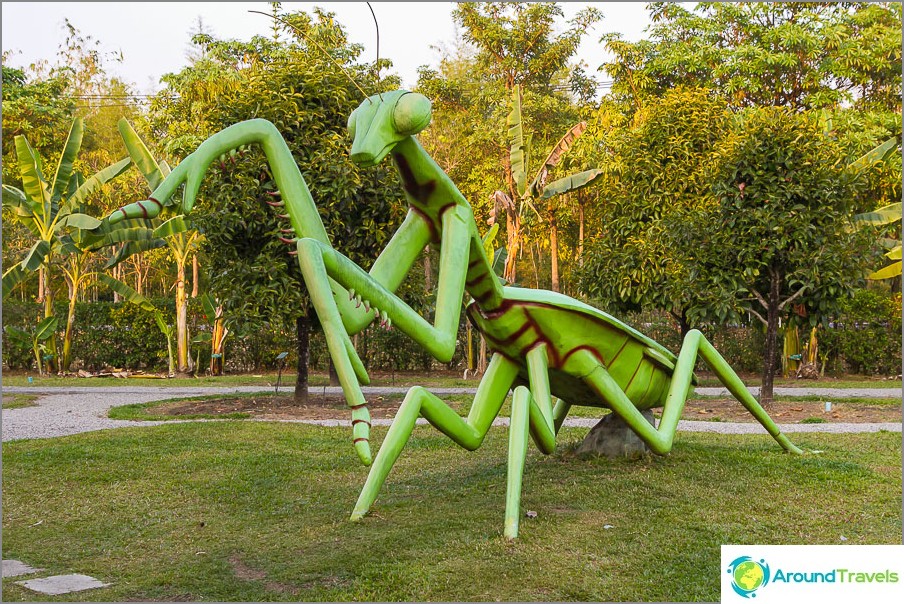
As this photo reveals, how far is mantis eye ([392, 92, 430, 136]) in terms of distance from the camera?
404cm

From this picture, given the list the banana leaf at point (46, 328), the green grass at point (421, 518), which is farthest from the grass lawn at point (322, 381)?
the green grass at point (421, 518)

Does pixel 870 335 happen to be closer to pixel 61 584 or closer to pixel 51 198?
pixel 51 198

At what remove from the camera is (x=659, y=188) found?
13.9 m

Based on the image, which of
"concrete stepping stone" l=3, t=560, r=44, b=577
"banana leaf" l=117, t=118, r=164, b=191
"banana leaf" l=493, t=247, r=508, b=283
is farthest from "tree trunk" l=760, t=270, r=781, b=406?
"concrete stepping stone" l=3, t=560, r=44, b=577

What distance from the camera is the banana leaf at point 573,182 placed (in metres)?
15.1

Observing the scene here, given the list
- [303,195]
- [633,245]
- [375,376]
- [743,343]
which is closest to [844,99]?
[743,343]

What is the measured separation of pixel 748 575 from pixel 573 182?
12.2m

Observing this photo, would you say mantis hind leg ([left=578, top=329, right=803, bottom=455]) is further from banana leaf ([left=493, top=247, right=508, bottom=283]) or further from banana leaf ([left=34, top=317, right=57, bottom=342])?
banana leaf ([left=34, top=317, right=57, bottom=342])

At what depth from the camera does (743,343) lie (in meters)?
19.4

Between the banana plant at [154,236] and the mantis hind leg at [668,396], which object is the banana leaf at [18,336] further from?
the mantis hind leg at [668,396]

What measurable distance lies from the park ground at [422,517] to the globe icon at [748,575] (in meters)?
0.52

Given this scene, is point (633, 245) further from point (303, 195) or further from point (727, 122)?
point (303, 195)

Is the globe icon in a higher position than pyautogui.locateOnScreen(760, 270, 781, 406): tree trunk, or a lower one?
lower

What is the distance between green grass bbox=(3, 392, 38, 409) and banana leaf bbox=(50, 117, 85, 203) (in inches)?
155
